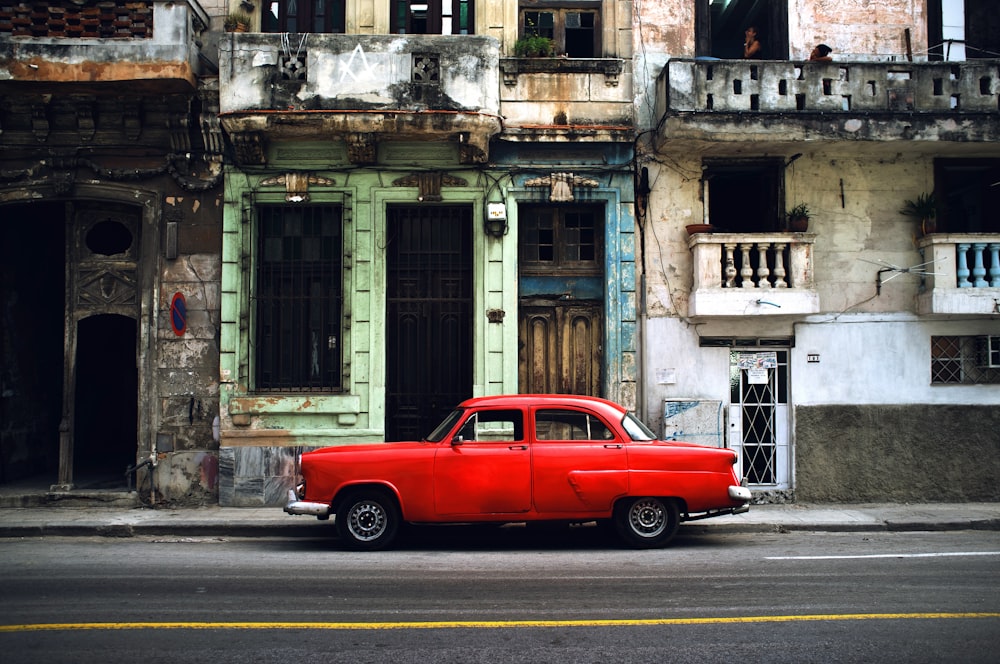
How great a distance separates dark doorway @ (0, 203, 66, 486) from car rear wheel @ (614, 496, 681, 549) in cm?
973

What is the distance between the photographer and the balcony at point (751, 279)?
492 inches

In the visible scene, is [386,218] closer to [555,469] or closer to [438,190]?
[438,190]

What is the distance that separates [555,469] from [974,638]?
13.8 feet

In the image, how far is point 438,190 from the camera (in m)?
12.9

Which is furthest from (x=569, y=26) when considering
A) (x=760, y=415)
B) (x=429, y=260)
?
(x=760, y=415)

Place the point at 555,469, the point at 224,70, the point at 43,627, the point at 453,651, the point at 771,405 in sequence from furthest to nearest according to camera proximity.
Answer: the point at 771,405, the point at 224,70, the point at 555,469, the point at 43,627, the point at 453,651

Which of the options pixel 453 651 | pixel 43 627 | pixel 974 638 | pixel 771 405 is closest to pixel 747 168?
pixel 771 405

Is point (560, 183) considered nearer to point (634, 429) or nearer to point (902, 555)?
point (634, 429)

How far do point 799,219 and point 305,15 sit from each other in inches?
336

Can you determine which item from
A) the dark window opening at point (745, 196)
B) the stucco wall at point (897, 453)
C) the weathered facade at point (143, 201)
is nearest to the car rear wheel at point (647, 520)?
the stucco wall at point (897, 453)

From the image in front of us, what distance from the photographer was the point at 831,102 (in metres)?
12.4

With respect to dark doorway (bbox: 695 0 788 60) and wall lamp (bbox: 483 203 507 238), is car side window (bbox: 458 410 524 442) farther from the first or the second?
dark doorway (bbox: 695 0 788 60)

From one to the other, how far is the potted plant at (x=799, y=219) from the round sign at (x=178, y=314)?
9546 millimetres

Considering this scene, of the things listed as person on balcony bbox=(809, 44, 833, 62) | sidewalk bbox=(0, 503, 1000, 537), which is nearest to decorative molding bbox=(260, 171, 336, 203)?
sidewalk bbox=(0, 503, 1000, 537)
